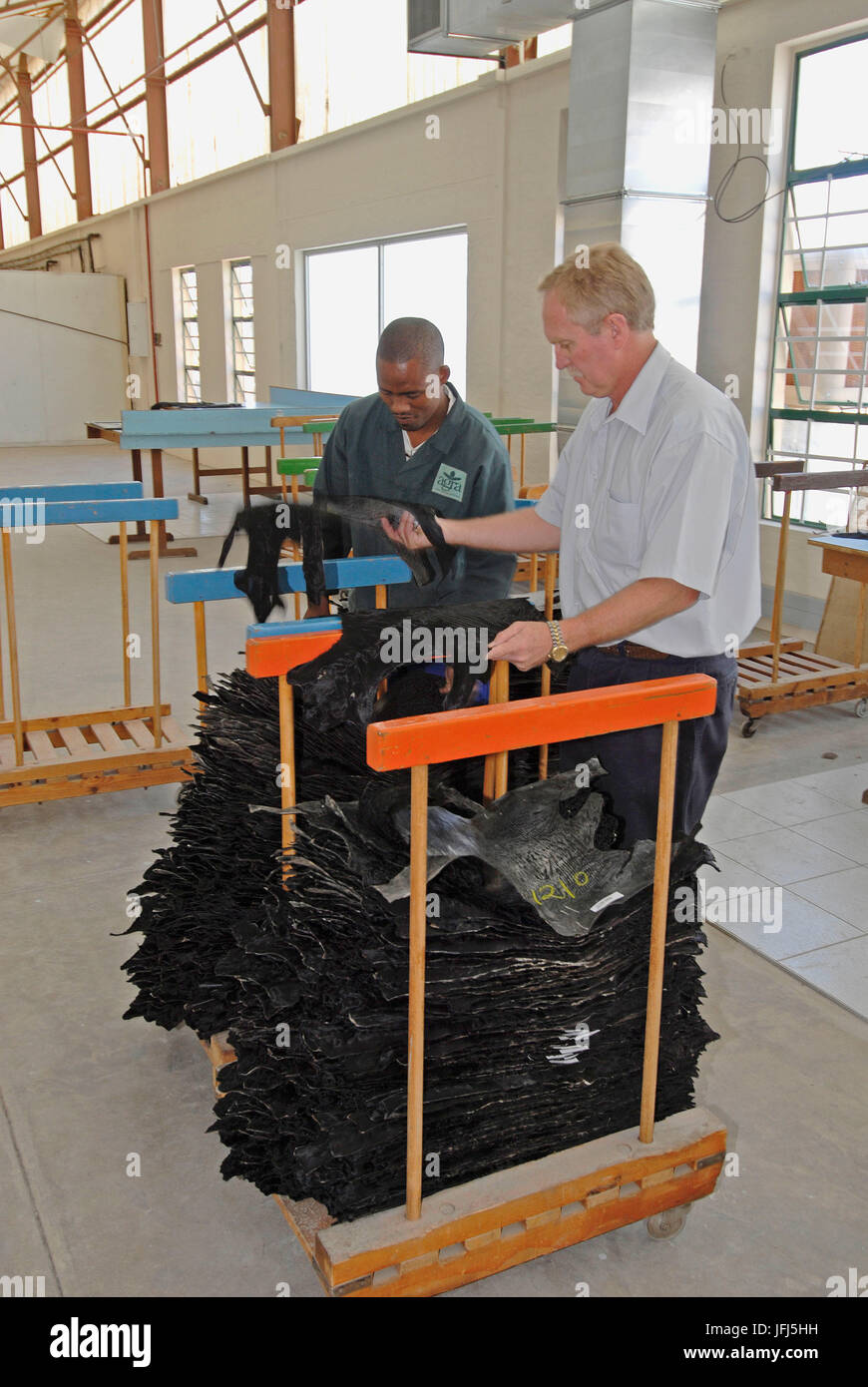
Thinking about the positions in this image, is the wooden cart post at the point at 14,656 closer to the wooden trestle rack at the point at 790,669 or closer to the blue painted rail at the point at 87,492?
the blue painted rail at the point at 87,492

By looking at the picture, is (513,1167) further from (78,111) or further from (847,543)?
(78,111)

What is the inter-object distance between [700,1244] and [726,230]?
5.99 metres

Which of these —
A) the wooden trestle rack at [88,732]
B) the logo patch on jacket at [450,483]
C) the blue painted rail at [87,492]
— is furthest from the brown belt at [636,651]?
the blue painted rail at [87,492]

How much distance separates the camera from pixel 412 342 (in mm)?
2686

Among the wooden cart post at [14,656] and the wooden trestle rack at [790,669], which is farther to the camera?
the wooden trestle rack at [790,669]

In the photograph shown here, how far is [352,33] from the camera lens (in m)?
10.8

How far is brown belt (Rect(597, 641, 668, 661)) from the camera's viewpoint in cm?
216

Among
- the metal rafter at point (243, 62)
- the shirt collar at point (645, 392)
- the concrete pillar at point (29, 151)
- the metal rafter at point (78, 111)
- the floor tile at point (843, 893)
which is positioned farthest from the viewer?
the concrete pillar at point (29, 151)

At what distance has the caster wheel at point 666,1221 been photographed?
200 cm

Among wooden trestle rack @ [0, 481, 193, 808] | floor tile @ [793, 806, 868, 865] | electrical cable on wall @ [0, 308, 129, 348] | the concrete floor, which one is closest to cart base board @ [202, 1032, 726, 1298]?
the concrete floor

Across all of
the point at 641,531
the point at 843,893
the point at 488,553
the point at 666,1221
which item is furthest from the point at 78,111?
the point at 666,1221

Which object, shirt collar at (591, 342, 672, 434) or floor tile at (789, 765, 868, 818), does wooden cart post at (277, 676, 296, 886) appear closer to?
shirt collar at (591, 342, 672, 434)

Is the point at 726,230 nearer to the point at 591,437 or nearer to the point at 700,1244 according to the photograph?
the point at 591,437
